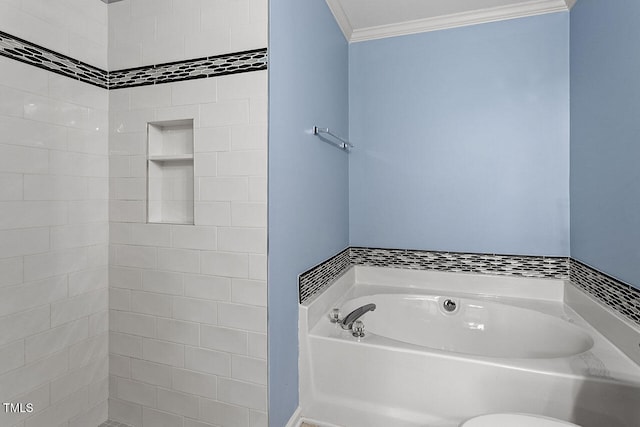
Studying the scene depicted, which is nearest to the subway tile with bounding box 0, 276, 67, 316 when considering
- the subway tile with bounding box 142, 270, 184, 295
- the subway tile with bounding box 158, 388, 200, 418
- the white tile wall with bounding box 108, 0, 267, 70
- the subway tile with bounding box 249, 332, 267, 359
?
Answer: the subway tile with bounding box 142, 270, 184, 295

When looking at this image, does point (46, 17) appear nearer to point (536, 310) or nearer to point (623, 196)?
point (623, 196)

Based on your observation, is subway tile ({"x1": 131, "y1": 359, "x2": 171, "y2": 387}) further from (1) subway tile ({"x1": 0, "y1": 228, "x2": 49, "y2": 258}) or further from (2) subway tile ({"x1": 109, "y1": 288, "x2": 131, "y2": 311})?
(1) subway tile ({"x1": 0, "y1": 228, "x2": 49, "y2": 258})

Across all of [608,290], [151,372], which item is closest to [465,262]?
[608,290]

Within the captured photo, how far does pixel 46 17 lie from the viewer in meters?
1.50

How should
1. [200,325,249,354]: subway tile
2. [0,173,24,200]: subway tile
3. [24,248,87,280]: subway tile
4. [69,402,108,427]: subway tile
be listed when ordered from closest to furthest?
[0,173,24,200]: subway tile, [24,248,87,280]: subway tile, [200,325,249,354]: subway tile, [69,402,108,427]: subway tile

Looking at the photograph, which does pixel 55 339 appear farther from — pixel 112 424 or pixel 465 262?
pixel 465 262

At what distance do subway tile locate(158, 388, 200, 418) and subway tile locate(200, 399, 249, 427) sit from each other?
40 mm

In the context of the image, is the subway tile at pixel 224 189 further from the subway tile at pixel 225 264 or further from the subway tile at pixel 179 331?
the subway tile at pixel 179 331

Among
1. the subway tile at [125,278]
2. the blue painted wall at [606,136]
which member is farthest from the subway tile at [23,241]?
the blue painted wall at [606,136]

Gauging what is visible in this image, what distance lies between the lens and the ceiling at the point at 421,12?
7.30 feet

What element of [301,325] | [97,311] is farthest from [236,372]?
[97,311]

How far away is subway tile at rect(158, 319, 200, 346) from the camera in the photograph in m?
1.64

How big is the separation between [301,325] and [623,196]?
65.3 inches

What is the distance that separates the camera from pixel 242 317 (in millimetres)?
1548
